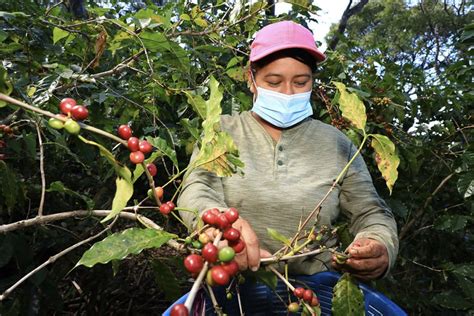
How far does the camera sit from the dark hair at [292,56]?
1.42 metres

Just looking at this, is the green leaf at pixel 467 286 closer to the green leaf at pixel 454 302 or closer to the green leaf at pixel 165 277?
the green leaf at pixel 454 302

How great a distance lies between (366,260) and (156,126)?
868mm

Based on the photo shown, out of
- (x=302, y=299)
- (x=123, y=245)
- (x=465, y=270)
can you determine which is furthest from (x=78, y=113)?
(x=465, y=270)

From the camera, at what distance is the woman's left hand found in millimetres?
1126

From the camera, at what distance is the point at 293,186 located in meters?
1.37

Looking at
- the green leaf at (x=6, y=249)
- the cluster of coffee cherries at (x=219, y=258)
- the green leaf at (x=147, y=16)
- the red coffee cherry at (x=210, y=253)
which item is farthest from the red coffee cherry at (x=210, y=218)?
the green leaf at (x=6, y=249)

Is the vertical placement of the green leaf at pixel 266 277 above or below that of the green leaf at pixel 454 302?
above

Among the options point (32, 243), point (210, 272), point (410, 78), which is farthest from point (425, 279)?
point (210, 272)

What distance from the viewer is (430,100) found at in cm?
255

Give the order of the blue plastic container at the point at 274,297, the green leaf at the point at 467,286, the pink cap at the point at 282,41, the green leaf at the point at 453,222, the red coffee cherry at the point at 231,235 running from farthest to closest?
the green leaf at the point at 453,222 < the green leaf at the point at 467,286 < the pink cap at the point at 282,41 < the blue plastic container at the point at 274,297 < the red coffee cherry at the point at 231,235

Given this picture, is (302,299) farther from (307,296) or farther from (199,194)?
(199,194)

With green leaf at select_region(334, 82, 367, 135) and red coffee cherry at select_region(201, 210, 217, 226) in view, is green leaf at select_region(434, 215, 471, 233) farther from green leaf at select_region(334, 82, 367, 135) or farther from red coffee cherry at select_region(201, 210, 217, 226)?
red coffee cherry at select_region(201, 210, 217, 226)

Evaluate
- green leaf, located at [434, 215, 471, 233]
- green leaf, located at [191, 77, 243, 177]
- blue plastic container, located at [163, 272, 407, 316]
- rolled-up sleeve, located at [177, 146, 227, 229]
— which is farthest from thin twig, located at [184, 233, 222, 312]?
green leaf, located at [434, 215, 471, 233]

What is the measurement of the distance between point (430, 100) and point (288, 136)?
1429 mm
